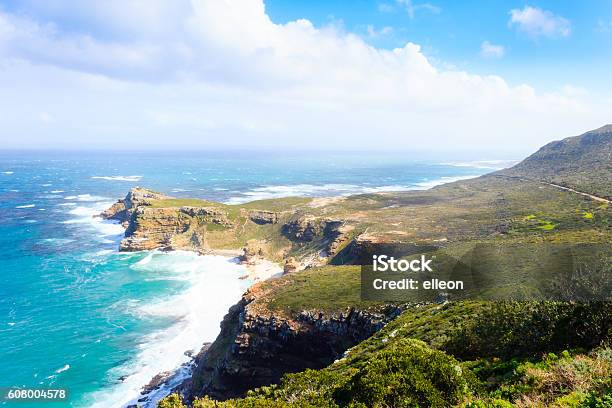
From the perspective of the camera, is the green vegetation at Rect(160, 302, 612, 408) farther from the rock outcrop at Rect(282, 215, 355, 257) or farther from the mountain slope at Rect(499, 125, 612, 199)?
the mountain slope at Rect(499, 125, 612, 199)

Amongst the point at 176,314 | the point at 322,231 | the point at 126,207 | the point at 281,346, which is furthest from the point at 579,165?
the point at 126,207

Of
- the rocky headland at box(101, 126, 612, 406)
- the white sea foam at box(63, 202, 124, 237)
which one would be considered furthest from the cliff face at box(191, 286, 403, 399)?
the white sea foam at box(63, 202, 124, 237)

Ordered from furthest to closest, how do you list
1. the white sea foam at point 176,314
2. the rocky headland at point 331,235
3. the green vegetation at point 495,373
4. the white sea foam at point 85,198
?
the white sea foam at point 85,198
the white sea foam at point 176,314
the rocky headland at point 331,235
the green vegetation at point 495,373

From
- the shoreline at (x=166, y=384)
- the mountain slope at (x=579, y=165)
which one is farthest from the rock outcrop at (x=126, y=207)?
the mountain slope at (x=579, y=165)

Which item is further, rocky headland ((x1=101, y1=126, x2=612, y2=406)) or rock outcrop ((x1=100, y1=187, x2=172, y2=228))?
rock outcrop ((x1=100, y1=187, x2=172, y2=228))

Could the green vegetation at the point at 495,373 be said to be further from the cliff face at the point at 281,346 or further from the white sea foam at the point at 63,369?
the white sea foam at the point at 63,369

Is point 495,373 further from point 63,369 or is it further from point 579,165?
point 579,165

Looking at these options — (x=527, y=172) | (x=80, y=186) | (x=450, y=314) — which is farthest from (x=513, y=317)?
(x=80, y=186)
